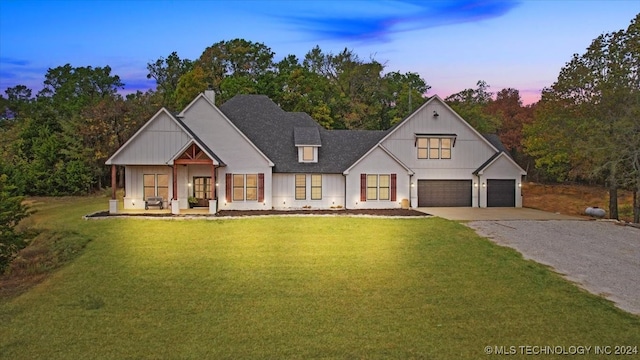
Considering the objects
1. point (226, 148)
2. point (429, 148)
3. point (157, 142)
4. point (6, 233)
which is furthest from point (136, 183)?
point (429, 148)

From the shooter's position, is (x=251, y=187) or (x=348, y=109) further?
(x=348, y=109)

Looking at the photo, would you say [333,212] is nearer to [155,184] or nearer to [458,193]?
[458,193]

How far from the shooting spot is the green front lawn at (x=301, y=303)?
827cm

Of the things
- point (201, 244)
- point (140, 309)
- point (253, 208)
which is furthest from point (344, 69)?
point (140, 309)

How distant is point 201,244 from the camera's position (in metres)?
16.5

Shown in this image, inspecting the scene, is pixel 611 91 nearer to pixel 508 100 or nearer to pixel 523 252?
pixel 523 252

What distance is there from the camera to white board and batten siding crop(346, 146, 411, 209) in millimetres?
25906

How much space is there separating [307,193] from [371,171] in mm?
3865

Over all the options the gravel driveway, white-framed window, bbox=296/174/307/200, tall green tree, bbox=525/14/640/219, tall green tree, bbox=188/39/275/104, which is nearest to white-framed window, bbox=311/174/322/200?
white-framed window, bbox=296/174/307/200

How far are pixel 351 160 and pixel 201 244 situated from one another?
41.9ft

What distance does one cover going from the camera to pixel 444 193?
2766 cm

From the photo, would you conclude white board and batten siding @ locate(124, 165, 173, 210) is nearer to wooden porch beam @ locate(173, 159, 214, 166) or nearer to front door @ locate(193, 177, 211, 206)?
front door @ locate(193, 177, 211, 206)

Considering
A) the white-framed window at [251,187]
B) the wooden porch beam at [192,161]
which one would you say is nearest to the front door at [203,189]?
the white-framed window at [251,187]

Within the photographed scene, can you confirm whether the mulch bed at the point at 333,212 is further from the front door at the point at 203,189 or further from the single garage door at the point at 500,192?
the single garage door at the point at 500,192
